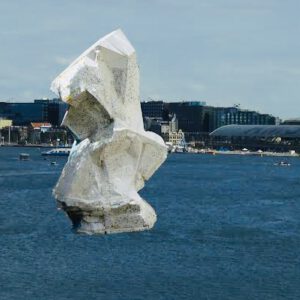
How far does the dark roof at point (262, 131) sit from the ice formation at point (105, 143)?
120592 mm

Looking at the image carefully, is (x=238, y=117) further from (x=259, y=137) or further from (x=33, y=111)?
(x=33, y=111)

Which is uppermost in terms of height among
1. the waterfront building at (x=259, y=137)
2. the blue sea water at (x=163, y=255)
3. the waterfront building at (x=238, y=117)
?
the waterfront building at (x=238, y=117)

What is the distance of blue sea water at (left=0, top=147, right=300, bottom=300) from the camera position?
20.9m

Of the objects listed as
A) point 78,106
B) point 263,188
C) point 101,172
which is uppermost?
point 78,106

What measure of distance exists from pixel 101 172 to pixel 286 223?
2431 centimetres

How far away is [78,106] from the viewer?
443 inches

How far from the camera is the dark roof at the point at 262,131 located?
131 meters

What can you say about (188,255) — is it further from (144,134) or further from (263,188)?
(263,188)

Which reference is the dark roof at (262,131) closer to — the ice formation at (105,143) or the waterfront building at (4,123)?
the waterfront building at (4,123)

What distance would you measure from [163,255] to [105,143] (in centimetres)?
1471

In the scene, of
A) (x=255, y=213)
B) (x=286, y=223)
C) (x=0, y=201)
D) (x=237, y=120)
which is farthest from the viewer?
(x=237, y=120)

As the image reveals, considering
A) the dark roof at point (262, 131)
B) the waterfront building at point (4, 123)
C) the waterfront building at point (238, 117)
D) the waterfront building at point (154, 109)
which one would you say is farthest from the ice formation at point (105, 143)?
the waterfront building at point (4, 123)

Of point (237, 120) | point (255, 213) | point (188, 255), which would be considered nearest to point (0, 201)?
point (255, 213)

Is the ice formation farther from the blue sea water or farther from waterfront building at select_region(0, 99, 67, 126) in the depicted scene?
waterfront building at select_region(0, 99, 67, 126)
